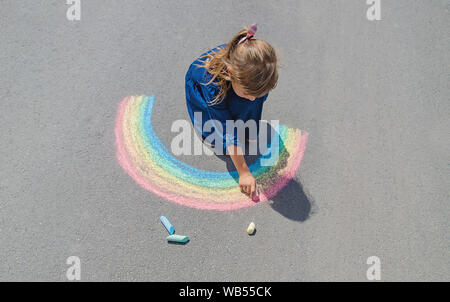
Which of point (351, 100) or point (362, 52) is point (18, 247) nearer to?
point (351, 100)

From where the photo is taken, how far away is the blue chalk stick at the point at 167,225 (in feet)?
8.60

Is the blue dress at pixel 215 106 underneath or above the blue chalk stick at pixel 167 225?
above

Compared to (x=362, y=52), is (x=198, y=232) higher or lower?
lower

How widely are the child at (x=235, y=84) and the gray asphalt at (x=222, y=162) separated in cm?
33

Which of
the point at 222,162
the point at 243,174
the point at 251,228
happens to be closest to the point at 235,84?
the point at 243,174

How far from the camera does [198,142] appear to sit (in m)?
2.92

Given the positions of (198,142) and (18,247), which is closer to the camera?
(18,247)

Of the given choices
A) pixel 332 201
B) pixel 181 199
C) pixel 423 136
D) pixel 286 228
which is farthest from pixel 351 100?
pixel 181 199

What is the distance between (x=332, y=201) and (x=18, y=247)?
101 inches

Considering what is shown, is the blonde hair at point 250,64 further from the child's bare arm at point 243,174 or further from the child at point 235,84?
the child's bare arm at point 243,174

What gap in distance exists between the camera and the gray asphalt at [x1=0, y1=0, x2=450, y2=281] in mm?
2613

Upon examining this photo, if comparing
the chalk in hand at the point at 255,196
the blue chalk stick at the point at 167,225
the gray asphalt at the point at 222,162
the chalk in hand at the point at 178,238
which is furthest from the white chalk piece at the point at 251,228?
the blue chalk stick at the point at 167,225

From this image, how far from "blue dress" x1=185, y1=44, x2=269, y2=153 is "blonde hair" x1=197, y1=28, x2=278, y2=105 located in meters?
0.23

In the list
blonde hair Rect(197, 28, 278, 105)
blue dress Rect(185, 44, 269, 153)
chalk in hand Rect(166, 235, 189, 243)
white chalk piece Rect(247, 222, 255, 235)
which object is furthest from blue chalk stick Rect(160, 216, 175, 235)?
blonde hair Rect(197, 28, 278, 105)
